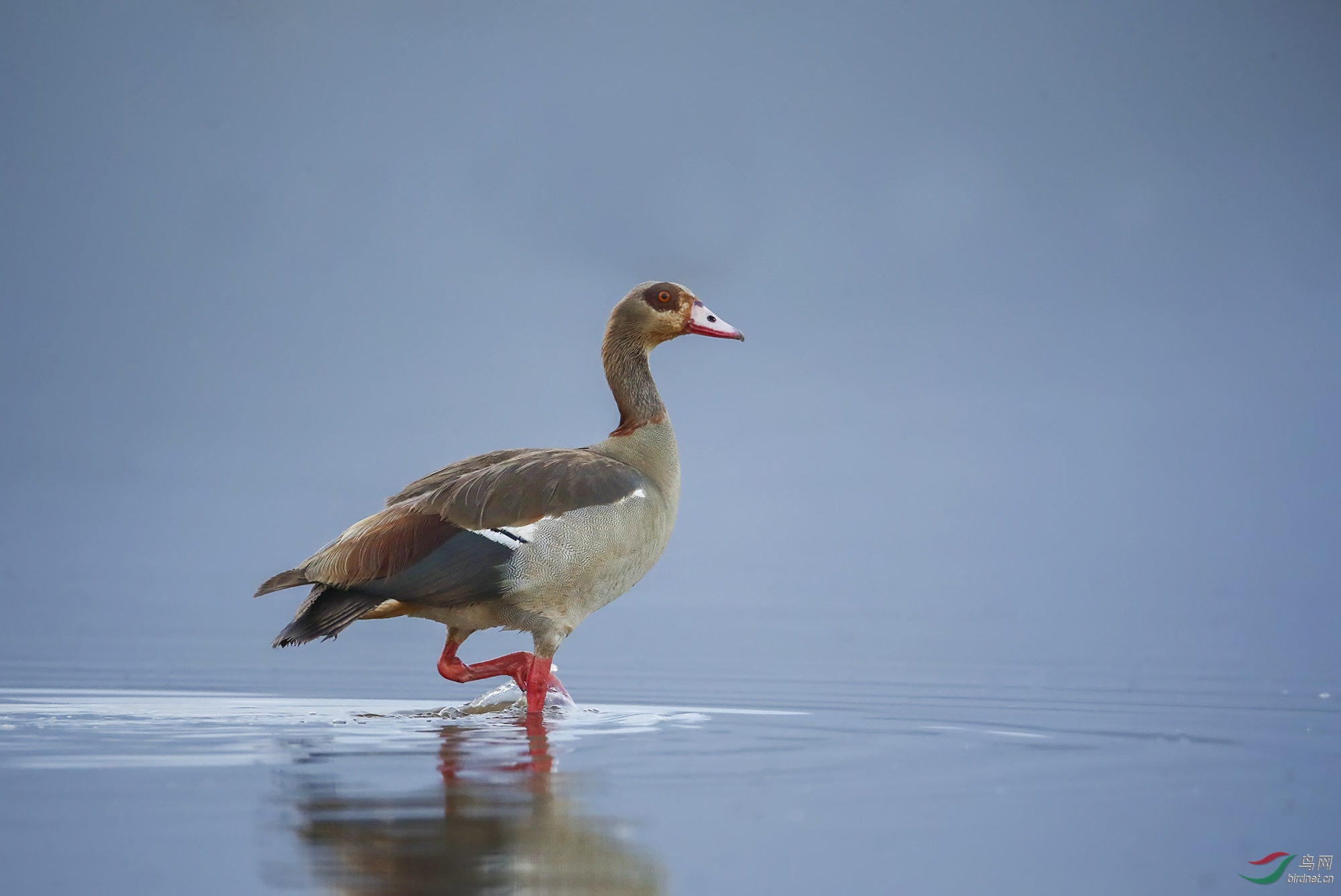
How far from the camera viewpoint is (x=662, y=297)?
10.1m

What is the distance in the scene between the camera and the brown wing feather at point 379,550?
8242mm

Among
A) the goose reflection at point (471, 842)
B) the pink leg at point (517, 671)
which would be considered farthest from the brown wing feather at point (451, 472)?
→ the goose reflection at point (471, 842)

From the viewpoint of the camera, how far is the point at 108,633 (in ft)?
48.1

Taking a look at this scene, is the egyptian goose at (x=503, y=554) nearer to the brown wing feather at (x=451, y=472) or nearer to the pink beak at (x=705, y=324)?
the brown wing feather at (x=451, y=472)

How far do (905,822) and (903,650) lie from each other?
8.78 meters

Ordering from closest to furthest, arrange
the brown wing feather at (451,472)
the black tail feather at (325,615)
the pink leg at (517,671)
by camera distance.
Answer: the black tail feather at (325,615) → the pink leg at (517,671) → the brown wing feather at (451,472)

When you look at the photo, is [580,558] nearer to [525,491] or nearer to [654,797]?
[525,491]

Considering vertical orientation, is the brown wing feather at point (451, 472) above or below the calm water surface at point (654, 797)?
above

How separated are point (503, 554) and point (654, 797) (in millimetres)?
3074

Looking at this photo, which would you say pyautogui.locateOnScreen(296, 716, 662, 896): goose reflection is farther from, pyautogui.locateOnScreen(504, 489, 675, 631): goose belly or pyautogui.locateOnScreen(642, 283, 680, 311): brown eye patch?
pyautogui.locateOnScreen(642, 283, 680, 311): brown eye patch

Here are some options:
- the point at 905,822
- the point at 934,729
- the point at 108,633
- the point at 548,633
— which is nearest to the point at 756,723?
the point at 934,729

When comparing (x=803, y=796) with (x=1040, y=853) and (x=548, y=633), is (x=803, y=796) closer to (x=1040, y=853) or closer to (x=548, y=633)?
(x=1040, y=853)

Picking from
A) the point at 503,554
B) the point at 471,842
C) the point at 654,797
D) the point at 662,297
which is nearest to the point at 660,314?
the point at 662,297

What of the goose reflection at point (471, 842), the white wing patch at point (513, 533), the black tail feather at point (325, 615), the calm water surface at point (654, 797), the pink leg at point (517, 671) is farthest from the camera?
the pink leg at point (517, 671)
